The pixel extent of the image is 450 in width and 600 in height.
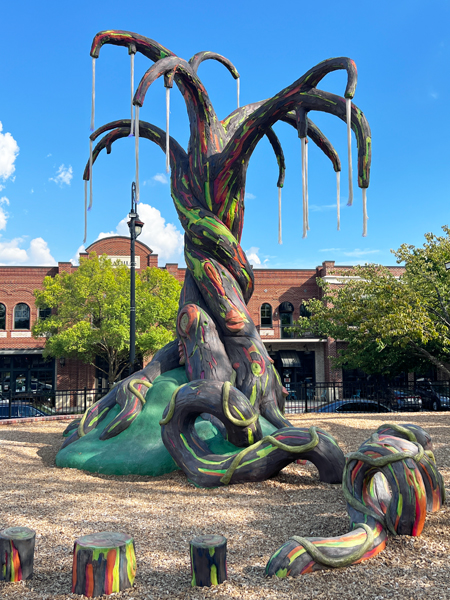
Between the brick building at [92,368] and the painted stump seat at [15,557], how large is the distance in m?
26.4

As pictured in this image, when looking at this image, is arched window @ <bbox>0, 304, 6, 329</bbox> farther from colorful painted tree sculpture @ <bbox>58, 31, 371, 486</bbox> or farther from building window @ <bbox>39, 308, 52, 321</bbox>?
colorful painted tree sculpture @ <bbox>58, 31, 371, 486</bbox>

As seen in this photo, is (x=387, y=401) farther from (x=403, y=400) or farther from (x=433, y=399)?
(x=433, y=399)

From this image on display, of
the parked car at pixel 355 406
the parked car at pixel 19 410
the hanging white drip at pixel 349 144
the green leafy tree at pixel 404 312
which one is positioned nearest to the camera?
the hanging white drip at pixel 349 144

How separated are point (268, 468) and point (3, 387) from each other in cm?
2737

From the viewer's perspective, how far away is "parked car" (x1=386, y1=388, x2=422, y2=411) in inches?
695

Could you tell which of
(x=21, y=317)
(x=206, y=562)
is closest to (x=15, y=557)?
(x=206, y=562)

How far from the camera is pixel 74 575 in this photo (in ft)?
9.75

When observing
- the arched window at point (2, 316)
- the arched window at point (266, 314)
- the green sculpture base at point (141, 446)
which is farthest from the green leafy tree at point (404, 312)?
the arched window at point (2, 316)

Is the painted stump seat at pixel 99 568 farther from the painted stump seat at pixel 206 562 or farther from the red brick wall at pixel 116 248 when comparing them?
the red brick wall at pixel 116 248

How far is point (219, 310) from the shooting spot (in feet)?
24.1

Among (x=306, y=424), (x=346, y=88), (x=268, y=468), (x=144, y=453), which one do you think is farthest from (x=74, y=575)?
(x=306, y=424)

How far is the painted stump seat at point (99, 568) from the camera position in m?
2.93

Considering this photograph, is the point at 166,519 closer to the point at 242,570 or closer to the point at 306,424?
the point at 242,570

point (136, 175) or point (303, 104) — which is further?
point (303, 104)
